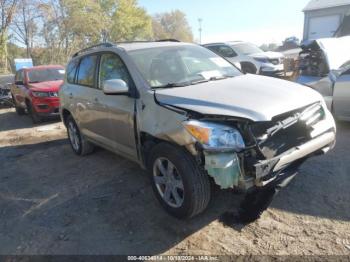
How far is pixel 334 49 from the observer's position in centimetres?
670

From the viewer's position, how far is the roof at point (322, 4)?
92.1 ft

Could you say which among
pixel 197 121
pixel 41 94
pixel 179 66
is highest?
pixel 179 66

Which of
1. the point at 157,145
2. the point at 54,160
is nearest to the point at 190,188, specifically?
the point at 157,145

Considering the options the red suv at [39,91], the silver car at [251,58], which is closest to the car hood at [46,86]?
the red suv at [39,91]

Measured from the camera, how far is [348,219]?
9.91 feet

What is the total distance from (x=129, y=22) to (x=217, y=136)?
139ft

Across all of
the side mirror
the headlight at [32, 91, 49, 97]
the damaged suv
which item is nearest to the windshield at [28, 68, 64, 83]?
the headlight at [32, 91, 49, 97]

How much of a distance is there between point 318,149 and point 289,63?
970 centimetres

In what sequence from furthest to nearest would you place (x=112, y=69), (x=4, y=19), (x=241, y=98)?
(x=4, y=19) < (x=112, y=69) < (x=241, y=98)

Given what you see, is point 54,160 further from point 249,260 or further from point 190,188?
point 249,260

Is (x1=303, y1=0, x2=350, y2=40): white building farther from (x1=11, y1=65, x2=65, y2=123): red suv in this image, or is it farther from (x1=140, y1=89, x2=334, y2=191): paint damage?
(x1=140, y1=89, x2=334, y2=191): paint damage

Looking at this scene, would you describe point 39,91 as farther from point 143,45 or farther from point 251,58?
point 251,58

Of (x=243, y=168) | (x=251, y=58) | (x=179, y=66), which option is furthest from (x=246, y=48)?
(x=243, y=168)

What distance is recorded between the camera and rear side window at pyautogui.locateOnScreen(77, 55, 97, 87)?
4.61m
